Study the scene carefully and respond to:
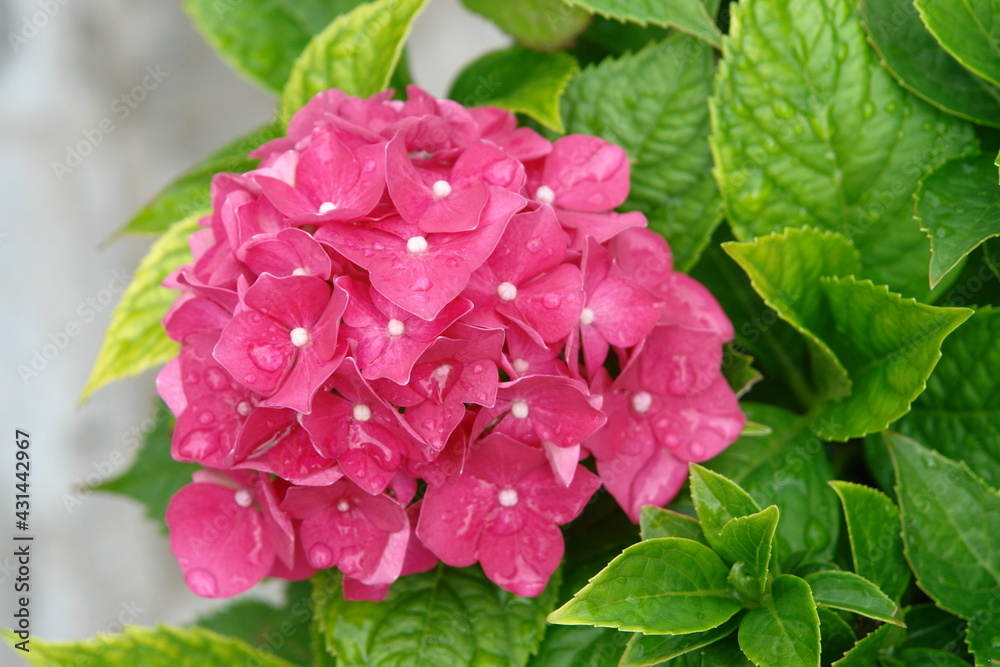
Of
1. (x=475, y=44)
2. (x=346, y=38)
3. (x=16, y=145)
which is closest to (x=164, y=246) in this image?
(x=346, y=38)

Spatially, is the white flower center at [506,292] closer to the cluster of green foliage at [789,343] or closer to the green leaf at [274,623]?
the cluster of green foliage at [789,343]

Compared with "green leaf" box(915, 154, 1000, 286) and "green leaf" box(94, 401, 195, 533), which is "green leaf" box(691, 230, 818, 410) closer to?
"green leaf" box(915, 154, 1000, 286)

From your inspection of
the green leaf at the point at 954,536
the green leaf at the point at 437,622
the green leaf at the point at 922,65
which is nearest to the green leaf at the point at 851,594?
the green leaf at the point at 954,536

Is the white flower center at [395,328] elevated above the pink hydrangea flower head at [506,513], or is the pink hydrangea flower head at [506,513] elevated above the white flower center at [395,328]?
the white flower center at [395,328]

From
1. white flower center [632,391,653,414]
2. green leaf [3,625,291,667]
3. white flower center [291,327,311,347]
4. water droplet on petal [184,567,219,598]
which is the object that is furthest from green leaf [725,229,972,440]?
green leaf [3,625,291,667]

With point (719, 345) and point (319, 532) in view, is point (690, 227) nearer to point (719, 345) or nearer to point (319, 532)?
point (719, 345)

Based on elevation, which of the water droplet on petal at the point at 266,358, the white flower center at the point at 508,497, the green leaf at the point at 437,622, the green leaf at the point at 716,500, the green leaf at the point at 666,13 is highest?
the green leaf at the point at 666,13
